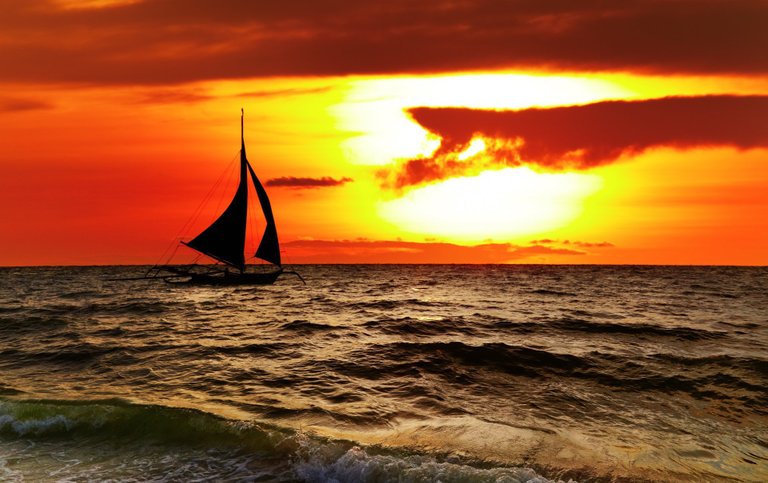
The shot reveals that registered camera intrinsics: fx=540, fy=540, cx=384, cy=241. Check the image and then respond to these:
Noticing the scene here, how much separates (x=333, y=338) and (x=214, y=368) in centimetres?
794

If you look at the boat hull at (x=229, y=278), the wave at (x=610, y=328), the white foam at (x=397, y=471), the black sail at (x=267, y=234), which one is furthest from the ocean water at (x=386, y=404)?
the boat hull at (x=229, y=278)

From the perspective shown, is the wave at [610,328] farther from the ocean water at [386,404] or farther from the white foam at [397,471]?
the white foam at [397,471]

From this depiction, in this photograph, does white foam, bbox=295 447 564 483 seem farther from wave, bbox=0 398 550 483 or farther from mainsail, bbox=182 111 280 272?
mainsail, bbox=182 111 280 272

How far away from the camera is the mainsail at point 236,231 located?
184ft

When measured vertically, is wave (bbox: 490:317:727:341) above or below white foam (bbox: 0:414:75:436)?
above

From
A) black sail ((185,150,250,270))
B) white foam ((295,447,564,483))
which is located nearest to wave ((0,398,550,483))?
white foam ((295,447,564,483))

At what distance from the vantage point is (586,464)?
10508mm

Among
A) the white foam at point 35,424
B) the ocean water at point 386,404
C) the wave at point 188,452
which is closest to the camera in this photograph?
the wave at point 188,452

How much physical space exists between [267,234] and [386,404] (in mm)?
46750

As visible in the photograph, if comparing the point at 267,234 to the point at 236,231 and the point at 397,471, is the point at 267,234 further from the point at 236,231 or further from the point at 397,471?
the point at 397,471

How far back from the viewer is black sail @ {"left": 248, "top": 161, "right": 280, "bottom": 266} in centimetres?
5656

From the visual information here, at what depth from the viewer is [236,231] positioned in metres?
57.6

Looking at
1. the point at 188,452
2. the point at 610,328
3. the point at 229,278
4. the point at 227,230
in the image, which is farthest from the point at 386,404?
the point at 229,278

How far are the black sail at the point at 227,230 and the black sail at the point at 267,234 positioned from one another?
128cm
